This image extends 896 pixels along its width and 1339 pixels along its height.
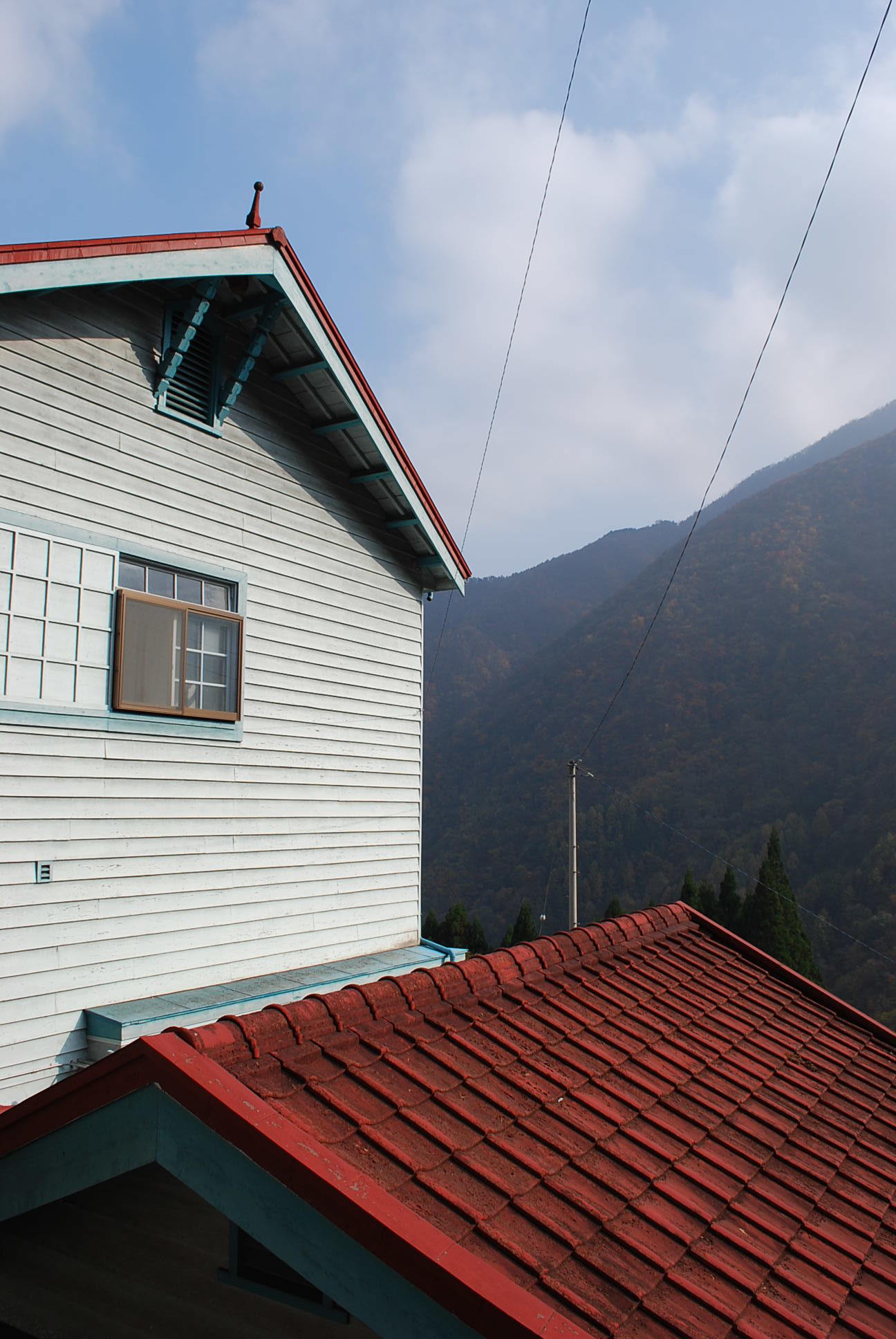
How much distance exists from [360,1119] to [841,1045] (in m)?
3.38

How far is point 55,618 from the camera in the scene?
6.44 meters

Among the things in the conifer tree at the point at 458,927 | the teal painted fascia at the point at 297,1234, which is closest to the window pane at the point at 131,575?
the teal painted fascia at the point at 297,1234

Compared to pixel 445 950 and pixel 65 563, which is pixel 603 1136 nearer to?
pixel 65 563

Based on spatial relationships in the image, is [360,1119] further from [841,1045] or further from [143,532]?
[143,532]

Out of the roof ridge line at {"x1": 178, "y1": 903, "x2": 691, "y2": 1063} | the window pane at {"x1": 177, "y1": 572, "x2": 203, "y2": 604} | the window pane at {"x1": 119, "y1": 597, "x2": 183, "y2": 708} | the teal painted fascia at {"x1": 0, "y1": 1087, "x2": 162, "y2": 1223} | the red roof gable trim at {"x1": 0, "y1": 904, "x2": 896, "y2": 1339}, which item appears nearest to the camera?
the red roof gable trim at {"x1": 0, "y1": 904, "x2": 896, "y2": 1339}

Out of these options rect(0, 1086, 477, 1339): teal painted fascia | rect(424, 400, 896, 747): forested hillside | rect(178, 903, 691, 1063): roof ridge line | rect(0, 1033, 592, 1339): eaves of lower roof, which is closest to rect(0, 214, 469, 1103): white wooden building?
rect(178, 903, 691, 1063): roof ridge line

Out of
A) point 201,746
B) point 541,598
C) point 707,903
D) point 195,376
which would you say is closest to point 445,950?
point 201,746

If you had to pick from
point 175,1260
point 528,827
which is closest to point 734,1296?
point 175,1260

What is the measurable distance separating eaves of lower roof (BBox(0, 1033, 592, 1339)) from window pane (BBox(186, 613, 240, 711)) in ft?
18.1

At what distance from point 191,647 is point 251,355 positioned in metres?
2.63

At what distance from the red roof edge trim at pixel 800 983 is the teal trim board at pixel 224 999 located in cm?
188

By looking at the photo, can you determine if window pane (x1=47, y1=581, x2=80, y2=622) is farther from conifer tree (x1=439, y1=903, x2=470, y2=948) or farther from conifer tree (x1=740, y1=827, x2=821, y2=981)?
conifer tree (x1=740, y1=827, x2=821, y2=981)

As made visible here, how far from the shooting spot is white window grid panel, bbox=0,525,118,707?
6164mm

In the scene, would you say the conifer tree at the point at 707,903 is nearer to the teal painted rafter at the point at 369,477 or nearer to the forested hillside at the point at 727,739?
the forested hillside at the point at 727,739
